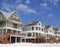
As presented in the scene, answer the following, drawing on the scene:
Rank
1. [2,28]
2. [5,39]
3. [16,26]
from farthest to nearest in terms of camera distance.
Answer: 1. [16,26]
2. [2,28]
3. [5,39]

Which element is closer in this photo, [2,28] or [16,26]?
[2,28]

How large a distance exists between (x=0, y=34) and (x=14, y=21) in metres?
5.32

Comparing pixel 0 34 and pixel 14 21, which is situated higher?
pixel 14 21

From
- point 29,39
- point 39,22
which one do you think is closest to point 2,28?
point 29,39

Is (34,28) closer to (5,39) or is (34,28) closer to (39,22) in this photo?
(39,22)

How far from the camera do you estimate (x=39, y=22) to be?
61.0 metres

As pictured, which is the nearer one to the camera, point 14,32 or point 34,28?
point 14,32

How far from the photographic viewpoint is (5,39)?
42.8m

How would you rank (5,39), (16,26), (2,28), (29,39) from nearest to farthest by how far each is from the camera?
(5,39), (2,28), (16,26), (29,39)

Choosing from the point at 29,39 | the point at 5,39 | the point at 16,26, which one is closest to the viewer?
the point at 5,39

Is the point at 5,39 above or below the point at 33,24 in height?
below

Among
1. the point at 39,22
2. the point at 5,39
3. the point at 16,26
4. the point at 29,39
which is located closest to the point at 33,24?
the point at 39,22

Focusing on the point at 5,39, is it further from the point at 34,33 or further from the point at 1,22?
the point at 34,33

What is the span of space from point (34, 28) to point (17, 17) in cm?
1072
